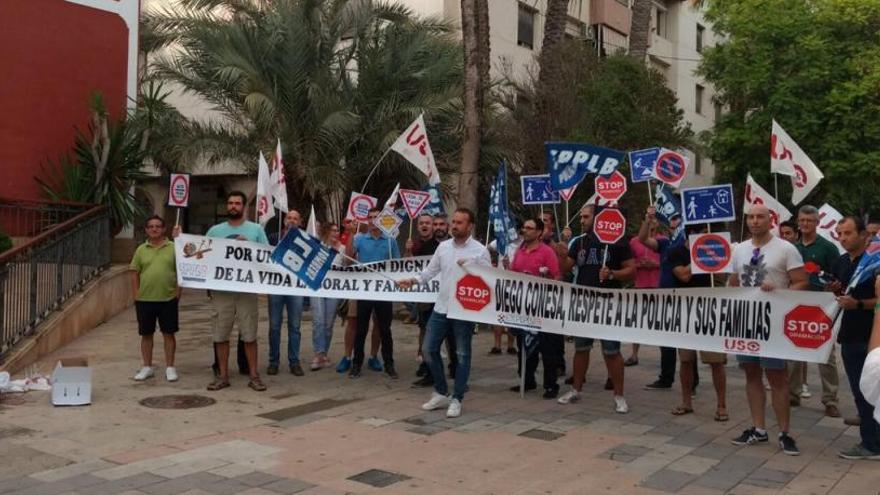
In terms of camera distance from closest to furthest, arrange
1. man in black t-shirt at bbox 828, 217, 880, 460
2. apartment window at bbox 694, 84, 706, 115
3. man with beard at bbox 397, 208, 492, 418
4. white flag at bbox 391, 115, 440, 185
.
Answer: man in black t-shirt at bbox 828, 217, 880, 460
man with beard at bbox 397, 208, 492, 418
white flag at bbox 391, 115, 440, 185
apartment window at bbox 694, 84, 706, 115

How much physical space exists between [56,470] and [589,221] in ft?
17.7

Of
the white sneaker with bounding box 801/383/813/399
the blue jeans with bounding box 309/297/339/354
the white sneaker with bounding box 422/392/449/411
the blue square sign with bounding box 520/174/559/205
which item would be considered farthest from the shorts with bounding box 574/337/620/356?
the blue square sign with bounding box 520/174/559/205

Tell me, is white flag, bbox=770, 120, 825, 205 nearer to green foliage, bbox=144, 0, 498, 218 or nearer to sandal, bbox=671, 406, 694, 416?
sandal, bbox=671, 406, 694, 416

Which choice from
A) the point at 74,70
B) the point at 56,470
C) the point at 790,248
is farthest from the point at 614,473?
the point at 74,70

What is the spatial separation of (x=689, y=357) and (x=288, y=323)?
14.6 ft

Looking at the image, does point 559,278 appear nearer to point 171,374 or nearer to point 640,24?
point 171,374

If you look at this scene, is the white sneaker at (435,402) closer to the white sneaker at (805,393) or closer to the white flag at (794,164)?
the white sneaker at (805,393)

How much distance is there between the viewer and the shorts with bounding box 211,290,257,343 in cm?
848

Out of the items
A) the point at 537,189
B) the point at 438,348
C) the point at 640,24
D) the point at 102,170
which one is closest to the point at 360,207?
the point at 537,189

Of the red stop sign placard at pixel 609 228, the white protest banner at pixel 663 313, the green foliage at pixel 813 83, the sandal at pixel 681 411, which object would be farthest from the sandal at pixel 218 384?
the green foliage at pixel 813 83

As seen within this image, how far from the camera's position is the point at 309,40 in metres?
17.5

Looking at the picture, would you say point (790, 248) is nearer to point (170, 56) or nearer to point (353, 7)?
point (353, 7)

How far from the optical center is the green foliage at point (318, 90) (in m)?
17.0

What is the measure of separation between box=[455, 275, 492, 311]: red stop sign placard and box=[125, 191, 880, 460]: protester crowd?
141 millimetres
